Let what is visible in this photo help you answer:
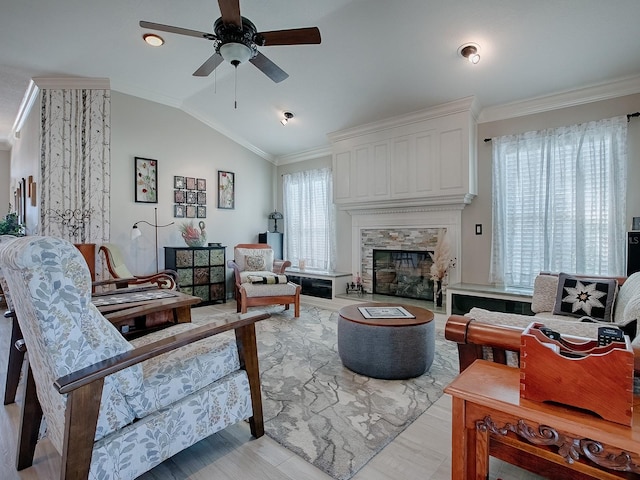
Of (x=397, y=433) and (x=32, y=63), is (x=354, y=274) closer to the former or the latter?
(x=397, y=433)

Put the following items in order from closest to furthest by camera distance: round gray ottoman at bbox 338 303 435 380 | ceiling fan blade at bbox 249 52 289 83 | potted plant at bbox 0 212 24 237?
round gray ottoman at bbox 338 303 435 380 → ceiling fan blade at bbox 249 52 289 83 → potted plant at bbox 0 212 24 237

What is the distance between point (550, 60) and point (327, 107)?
2452 mm

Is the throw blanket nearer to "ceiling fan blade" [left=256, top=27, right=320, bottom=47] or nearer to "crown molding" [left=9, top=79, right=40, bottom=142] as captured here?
"ceiling fan blade" [left=256, top=27, right=320, bottom=47]

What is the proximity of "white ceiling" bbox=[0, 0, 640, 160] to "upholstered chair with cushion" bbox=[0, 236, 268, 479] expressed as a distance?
9.41ft

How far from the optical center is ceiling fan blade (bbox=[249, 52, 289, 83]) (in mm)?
2621

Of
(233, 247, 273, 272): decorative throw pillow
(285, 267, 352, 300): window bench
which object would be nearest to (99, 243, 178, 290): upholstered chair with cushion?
(233, 247, 273, 272): decorative throw pillow

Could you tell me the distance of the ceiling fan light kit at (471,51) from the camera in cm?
298

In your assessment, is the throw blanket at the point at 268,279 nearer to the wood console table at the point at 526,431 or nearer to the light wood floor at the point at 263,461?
the light wood floor at the point at 263,461

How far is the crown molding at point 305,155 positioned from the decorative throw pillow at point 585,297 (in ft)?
12.6

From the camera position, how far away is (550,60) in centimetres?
301

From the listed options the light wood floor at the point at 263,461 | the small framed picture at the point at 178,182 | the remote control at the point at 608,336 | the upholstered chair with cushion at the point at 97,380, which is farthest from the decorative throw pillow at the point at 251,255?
the remote control at the point at 608,336

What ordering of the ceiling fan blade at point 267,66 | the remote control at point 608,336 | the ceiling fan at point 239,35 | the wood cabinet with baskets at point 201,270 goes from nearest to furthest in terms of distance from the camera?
the remote control at point 608,336, the ceiling fan at point 239,35, the ceiling fan blade at point 267,66, the wood cabinet with baskets at point 201,270

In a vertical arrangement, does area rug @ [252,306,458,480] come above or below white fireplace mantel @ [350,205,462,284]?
below

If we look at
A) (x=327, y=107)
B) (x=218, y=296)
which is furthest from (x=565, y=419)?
(x=218, y=296)
